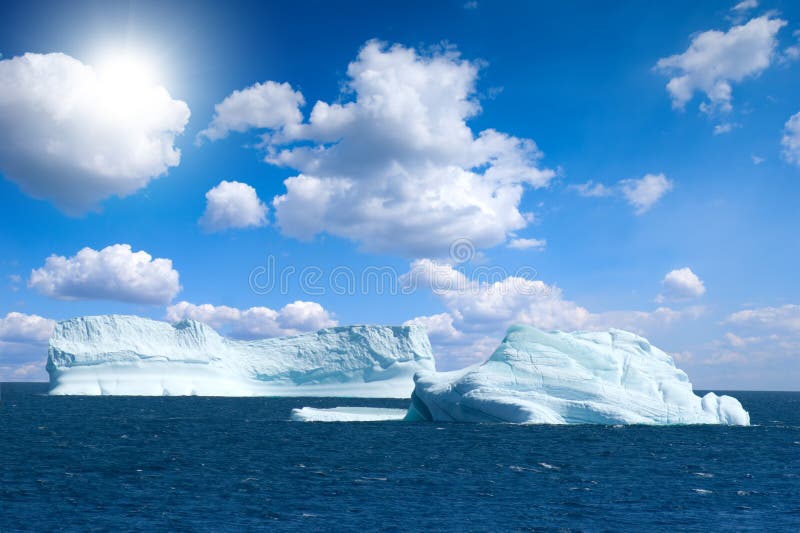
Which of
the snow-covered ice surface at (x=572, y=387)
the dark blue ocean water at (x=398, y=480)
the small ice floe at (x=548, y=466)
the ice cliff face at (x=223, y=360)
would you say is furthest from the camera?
the ice cliff face at (x=223, y=360)

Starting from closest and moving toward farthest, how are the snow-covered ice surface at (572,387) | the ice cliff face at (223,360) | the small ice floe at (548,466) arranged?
the small ice floe at (548,466), the snow-covered ice surface at (572,387), the ice cliff face at (223,360)

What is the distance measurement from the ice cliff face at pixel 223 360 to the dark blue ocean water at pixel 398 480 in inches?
1823

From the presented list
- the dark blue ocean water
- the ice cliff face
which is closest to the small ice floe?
the dark blue ocean water

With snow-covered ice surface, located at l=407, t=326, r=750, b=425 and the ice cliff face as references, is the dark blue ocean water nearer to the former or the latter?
snow-covered ice surface, located at l=407, t=326, r=750, b=425

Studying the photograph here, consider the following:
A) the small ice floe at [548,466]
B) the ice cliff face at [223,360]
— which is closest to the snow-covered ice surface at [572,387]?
the small ice floe at [548,466]

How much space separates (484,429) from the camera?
40281 millimetres

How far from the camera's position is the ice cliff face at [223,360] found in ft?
281

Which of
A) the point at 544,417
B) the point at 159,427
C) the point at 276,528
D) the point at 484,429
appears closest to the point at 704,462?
the point at 544,417

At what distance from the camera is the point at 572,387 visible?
39938mm

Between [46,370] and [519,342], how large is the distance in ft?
227

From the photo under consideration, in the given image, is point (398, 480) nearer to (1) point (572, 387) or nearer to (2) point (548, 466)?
(2) point (548, 466)

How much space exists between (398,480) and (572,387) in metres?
19.2

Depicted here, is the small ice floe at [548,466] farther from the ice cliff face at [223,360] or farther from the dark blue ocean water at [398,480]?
the ice cliff face at [223,360]

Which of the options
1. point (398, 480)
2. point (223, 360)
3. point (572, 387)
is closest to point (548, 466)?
point (398, 480)
